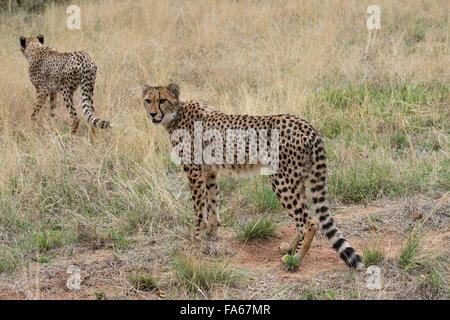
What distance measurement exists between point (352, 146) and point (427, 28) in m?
3.60

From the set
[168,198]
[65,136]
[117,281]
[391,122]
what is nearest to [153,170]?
[168,198]

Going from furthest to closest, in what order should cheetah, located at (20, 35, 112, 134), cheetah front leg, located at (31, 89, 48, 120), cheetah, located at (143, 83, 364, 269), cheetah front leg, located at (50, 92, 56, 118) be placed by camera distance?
cheetah front leg, located at (50, 92, 56, 118) → cheetah front leg, located at (31, 89, 48, 120) → cheetah, located at (20, 35, 112, 134) → cheetah, located at (143, 83, 364, 269)

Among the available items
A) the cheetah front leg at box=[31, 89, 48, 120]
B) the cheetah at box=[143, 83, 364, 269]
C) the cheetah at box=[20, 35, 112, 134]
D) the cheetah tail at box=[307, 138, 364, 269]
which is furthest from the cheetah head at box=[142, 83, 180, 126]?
the cheetah front leg at box=[31, 89, 48, 120]

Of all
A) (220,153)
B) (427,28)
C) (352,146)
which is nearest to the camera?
(220,153)

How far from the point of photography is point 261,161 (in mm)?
3984

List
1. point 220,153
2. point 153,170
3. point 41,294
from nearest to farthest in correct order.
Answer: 1. point 41,294
2. point 220,153
3. point 153,170

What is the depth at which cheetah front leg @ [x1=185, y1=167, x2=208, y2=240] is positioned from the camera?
430 cm

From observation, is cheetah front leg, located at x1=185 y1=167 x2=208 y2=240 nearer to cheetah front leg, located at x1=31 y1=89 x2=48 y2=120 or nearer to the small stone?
the small stone

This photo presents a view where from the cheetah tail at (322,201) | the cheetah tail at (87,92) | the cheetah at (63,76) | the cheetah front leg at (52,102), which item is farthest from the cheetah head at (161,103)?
the cheetah front leg at (52,102)

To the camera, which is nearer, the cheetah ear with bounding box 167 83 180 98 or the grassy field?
the grassy field

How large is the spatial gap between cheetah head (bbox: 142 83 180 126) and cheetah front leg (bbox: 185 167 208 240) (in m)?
0.42

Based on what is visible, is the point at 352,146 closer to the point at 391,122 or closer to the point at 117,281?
the point at 391,122

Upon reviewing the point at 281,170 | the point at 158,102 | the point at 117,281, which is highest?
the point at 158,102

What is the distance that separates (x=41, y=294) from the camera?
368 cm
